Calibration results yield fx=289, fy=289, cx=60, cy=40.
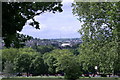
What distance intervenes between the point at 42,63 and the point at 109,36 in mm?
55314

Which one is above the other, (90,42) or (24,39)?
(90,42)

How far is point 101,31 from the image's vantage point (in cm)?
2139

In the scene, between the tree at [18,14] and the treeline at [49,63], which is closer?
the tree at [18,14]

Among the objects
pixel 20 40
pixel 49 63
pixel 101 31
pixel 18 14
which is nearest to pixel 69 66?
pixel 49 63

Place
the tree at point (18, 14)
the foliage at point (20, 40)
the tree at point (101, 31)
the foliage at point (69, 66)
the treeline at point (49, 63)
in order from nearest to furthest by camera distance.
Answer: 1. the tree at point (18, 14)
2. the foliage at point (20, 40)
3. the tree at point (101, 31)
4. the foliage at point (69, 66)
5. the treeline at point (49, 63)

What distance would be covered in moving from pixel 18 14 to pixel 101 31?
1658cm

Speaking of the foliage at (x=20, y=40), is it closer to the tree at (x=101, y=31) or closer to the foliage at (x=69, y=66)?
the tree at (x=101, y=31)

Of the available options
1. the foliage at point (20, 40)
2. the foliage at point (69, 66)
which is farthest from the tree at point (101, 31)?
the foliage at point (69, 66)

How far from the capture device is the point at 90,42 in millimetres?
22281

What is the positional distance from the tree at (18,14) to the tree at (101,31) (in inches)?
528

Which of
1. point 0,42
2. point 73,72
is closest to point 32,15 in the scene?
point 0,42

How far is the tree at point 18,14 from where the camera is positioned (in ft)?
16.1

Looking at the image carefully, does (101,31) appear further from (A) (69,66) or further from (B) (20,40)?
(A) (69,66)

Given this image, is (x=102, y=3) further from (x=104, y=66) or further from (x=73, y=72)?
(x=73, y=72)
